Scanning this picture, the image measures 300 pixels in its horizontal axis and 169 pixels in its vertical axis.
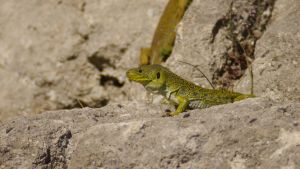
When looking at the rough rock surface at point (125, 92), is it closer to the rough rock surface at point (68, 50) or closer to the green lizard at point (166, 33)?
the rough rock surface at point (68, 50)

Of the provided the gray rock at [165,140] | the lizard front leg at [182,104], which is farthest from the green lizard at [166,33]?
the gray rock at [165,140]

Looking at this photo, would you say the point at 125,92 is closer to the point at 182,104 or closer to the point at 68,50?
the point at 68,50

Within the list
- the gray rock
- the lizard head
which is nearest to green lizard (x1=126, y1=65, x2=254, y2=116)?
the lizard head

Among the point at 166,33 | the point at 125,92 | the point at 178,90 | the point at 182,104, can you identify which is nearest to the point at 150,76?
the point at 178,90

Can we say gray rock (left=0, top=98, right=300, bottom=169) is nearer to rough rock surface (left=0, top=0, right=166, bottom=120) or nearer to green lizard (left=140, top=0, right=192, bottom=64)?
green lizard (left=140, top=0, right=192, bottom=64)

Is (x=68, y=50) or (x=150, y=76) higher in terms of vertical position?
(x=150, y=76)

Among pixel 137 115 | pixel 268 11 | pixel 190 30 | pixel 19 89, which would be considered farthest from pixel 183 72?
pixel 19 89

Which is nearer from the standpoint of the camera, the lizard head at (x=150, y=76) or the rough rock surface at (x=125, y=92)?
the rough rock surface at (x=125, y=92)
